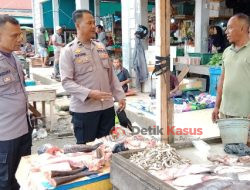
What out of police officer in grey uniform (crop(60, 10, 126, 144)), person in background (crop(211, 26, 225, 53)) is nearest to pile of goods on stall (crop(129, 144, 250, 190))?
police officer in grey uniform (crop(60, 10, 126, 144))

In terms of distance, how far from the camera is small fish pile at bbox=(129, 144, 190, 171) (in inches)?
95.2

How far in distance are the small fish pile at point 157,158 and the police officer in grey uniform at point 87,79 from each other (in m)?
0.98

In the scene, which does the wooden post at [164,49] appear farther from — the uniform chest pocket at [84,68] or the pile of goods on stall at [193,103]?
the pile of goods on stall at [193,103]

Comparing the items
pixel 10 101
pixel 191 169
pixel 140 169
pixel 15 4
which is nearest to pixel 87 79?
pixel 10 101

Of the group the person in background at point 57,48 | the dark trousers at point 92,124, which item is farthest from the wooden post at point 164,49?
the person in background at point 57,48

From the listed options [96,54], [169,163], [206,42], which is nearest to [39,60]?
[206,42]

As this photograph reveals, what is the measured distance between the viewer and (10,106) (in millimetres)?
3123

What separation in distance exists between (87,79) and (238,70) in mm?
1646

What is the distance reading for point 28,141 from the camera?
338 centimetres

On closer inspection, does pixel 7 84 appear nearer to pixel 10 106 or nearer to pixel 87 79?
pixel 10 106

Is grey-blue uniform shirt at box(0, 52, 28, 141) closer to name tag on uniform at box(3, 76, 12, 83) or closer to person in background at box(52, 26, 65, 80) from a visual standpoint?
name tag on uniform at box(3, 76, 12, 83)

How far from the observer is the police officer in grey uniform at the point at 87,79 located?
11.4 feet

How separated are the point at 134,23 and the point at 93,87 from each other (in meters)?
6.68

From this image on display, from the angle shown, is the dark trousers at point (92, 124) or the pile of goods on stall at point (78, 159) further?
the dark trousers at point (92, 124)
